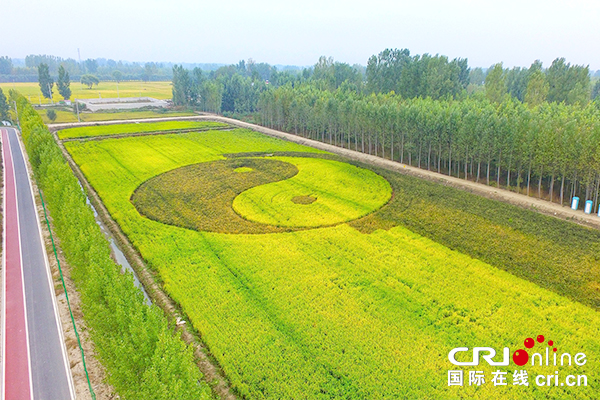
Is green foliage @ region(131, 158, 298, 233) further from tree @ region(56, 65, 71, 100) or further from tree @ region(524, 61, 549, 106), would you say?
tree @ region(56, 65, 71, 100)

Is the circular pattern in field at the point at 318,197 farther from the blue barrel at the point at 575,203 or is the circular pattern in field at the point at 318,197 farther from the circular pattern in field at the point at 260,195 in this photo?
the blue barrel at the point at 575,203

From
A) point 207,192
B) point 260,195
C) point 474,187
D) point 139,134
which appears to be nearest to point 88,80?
point 139,134

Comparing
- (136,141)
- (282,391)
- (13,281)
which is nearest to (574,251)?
(282,391)

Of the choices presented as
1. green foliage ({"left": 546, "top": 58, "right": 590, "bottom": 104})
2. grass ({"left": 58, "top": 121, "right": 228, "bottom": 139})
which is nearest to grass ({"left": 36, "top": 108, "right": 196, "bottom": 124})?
grass ({"left": 58, "top": 121, "right": 228, "bottom": 139})

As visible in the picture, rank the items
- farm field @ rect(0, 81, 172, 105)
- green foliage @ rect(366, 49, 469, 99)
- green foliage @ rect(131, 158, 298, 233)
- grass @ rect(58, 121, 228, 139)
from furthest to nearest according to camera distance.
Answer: farm field @ rect(0, 81, 172, 105)
green foliage @ rect(366, 49, 469, 99)
grass @ rect(58, 121, 228, 139)
green foliage @ rect(131, 158, 298, 233)

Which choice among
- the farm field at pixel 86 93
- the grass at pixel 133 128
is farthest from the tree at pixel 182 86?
the grass at pixel 133 128

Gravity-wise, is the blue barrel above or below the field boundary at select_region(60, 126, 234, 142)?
below

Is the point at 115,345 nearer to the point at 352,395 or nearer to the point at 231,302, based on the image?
the point at 231,302
